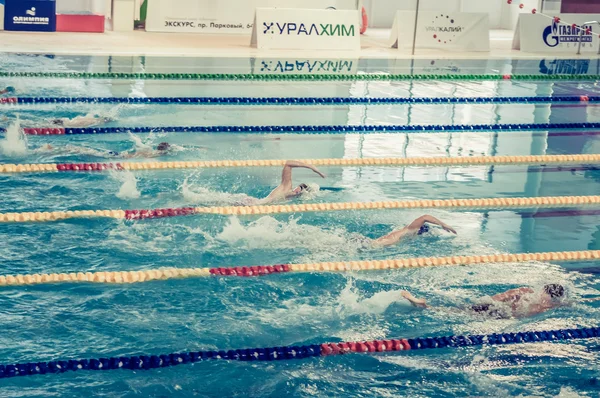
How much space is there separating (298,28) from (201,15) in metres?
3.13

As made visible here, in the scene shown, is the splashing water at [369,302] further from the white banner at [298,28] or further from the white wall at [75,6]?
the white wall at [75,6]

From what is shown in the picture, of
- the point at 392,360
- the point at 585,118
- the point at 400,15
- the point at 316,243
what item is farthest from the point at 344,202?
the point at 400,15

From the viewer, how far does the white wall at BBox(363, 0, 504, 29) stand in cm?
1973

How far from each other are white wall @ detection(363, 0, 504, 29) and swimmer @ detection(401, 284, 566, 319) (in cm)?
1594

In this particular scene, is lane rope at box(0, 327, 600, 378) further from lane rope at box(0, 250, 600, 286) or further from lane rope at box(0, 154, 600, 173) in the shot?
lane rope at box(0, 154, 600, 173)

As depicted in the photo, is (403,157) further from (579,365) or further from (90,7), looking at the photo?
(90,7)

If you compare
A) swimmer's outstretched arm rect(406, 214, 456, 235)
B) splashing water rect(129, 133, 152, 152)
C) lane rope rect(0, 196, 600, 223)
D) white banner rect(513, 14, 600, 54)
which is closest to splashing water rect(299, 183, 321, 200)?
lane rope rect(0, 196, 600, 223)

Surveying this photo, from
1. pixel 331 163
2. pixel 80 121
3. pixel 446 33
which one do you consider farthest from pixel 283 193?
pixel 446 33

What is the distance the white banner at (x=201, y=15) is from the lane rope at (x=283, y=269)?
11480 millimetres

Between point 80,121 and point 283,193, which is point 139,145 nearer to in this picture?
point 80,121

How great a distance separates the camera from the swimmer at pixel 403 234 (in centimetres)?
507

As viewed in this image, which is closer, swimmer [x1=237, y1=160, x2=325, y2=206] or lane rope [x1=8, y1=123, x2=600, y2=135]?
swimmer [x1=237, y1=160, x2=325, y2=206]

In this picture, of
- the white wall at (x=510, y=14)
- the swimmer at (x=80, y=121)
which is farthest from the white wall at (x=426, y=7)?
the swimmer at (x=80, y=121)

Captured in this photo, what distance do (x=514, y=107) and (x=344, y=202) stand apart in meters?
4.46
